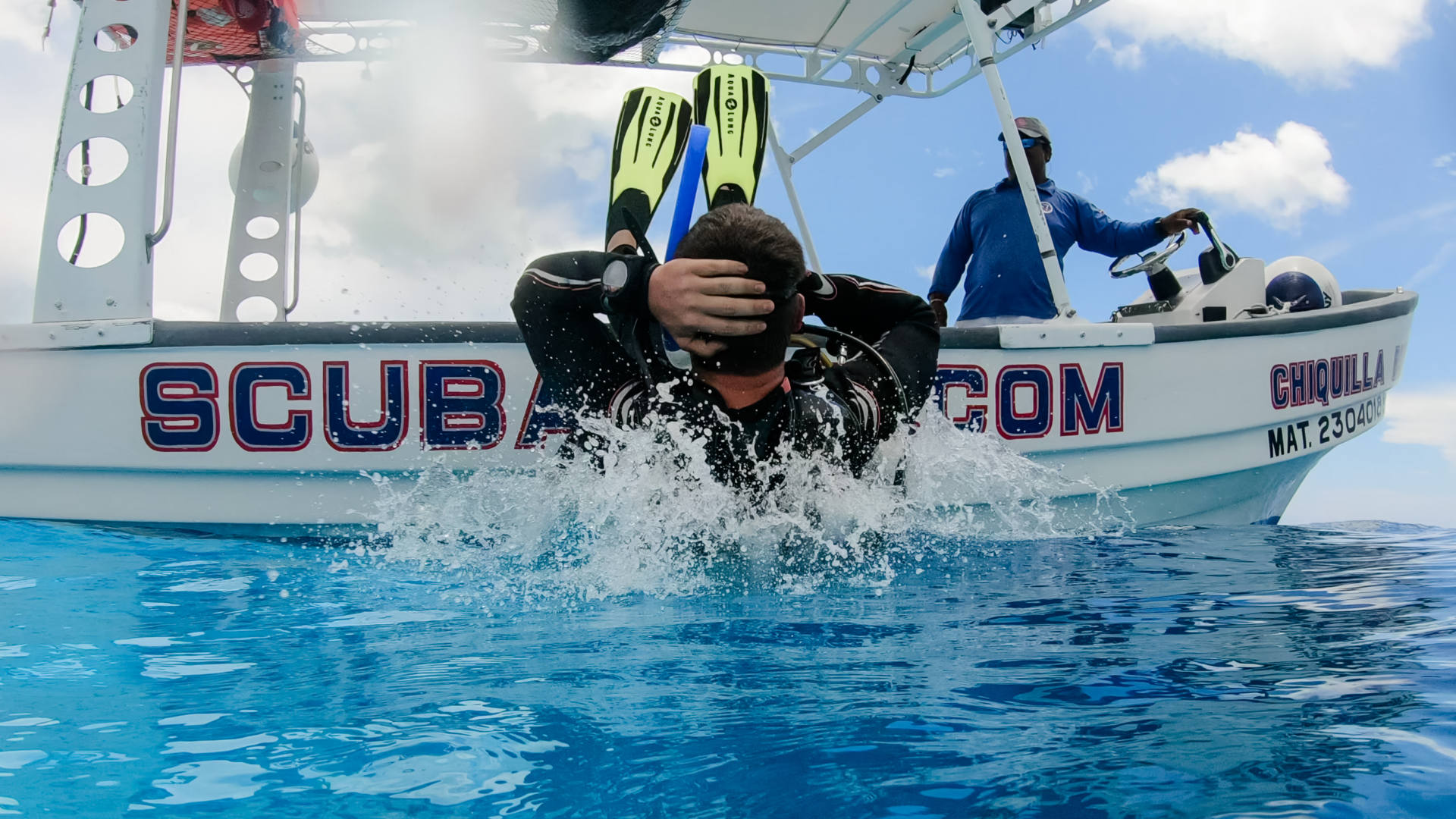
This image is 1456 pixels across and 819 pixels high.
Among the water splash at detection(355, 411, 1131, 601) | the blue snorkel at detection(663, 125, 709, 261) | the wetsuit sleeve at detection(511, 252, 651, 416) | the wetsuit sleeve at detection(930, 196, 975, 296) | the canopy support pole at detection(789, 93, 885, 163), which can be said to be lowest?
the water splash at detection(355, 411, 1131, 601)

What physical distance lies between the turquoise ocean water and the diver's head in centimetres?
56

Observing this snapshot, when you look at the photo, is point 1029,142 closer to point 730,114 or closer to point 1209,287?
point 1209,287

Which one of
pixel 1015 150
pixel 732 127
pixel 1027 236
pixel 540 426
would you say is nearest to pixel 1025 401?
pixel 1015 150

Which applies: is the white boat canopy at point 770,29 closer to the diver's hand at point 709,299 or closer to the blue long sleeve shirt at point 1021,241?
the blue long sleeve shirt at point 1021,241

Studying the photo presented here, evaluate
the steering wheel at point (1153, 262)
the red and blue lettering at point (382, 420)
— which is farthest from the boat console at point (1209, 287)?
the red and blue lettering at point (382, 420)

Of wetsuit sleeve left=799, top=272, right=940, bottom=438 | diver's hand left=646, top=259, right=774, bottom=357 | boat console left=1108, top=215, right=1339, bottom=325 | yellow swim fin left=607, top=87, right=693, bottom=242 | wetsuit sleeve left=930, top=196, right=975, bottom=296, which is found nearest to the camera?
diver's hand left=646, top=259, right=774, bottom=357

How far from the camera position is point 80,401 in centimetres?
296

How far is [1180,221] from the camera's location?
13.9 ft

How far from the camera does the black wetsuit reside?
2.13m

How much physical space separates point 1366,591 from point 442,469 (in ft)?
8.70

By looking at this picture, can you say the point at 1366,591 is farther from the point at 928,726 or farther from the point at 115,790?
the point at 115,790

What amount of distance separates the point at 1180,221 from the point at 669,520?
127 inches

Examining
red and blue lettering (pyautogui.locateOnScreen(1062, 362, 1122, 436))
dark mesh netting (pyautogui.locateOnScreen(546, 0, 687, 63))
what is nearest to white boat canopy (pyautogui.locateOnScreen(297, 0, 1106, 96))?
dark mesh netting (pyautogui.locateOnScreen(546, 0, 687, 63))

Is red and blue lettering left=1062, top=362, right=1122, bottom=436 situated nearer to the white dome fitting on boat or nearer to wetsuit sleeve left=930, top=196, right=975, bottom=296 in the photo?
wetsuit sleeve left=930, top=196, right=975, bottom=296
